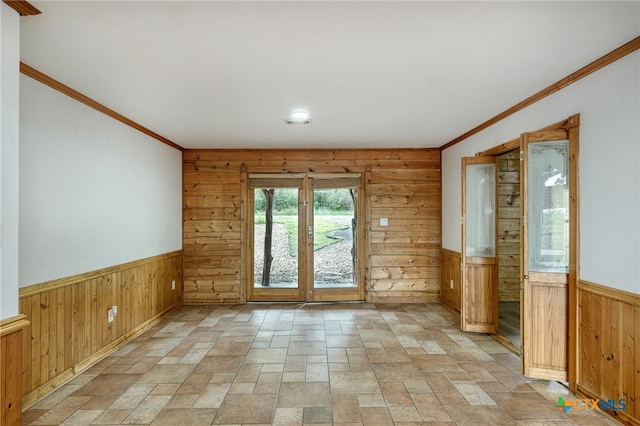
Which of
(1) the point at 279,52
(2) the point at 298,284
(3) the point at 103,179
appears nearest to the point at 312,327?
(2) the point at 298,284

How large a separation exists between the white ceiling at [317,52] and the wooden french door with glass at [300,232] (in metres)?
1.84

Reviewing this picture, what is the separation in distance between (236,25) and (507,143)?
2.84 meters

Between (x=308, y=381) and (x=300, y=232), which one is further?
(x=300, y=232)

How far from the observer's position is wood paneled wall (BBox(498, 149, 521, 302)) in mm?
5520

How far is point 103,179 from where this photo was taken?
3.33 m

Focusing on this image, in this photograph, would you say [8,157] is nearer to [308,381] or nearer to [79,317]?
[79,317]

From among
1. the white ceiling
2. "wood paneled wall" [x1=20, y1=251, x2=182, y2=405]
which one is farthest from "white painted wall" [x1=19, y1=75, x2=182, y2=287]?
the white ceiling

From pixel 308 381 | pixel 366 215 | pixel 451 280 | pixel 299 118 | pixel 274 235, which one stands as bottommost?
pixel 308 381

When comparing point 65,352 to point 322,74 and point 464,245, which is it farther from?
point 464,245

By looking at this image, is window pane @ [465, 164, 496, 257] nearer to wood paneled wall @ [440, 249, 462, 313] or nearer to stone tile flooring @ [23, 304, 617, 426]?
wood paneled wall @ [440, 249, 462, 313]

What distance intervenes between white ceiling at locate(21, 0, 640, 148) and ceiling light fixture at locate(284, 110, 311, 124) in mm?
141

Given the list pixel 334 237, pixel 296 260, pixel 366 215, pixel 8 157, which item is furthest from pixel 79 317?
pixel 366 215

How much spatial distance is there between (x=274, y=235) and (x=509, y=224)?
3.90 metres

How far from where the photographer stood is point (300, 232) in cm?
539
